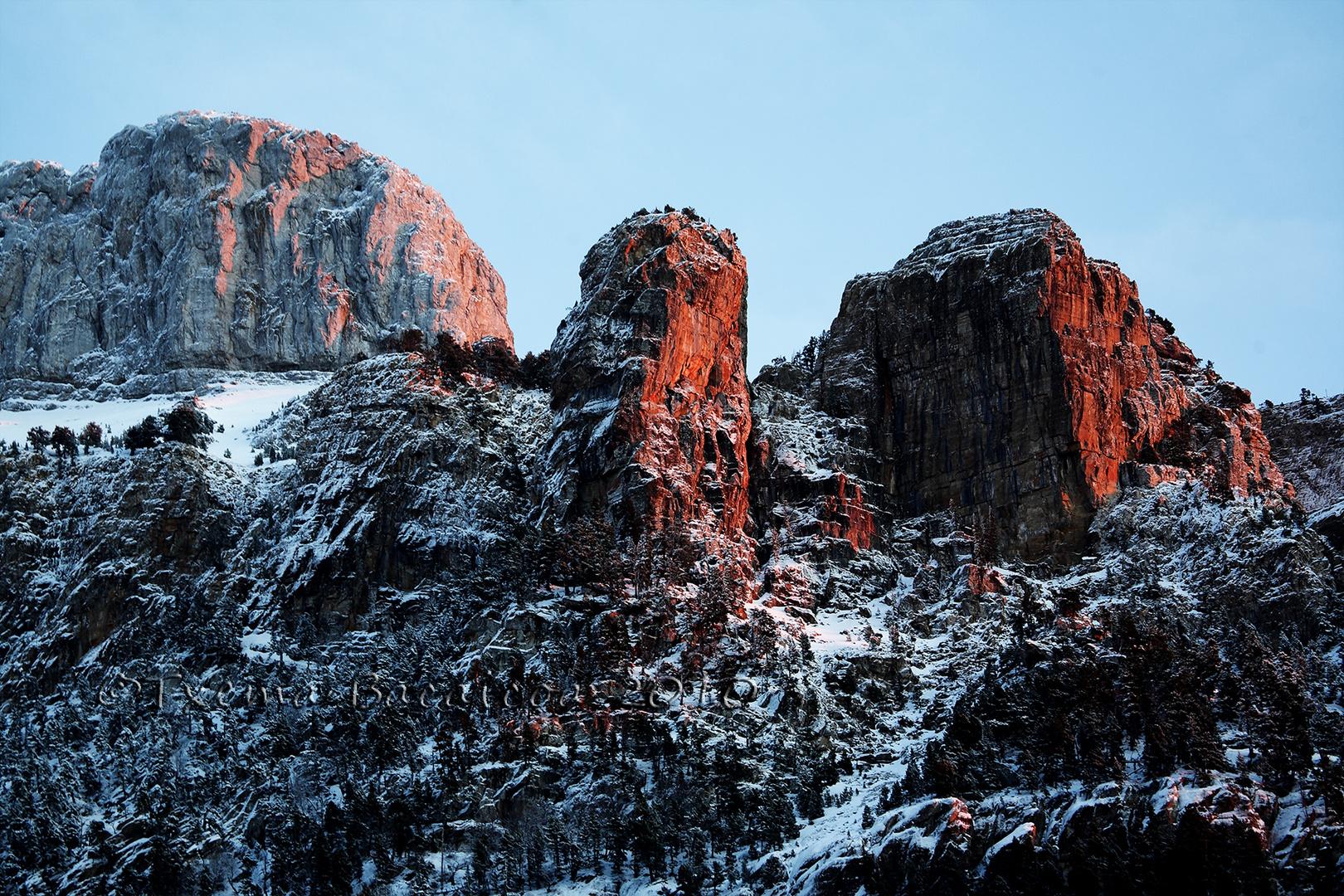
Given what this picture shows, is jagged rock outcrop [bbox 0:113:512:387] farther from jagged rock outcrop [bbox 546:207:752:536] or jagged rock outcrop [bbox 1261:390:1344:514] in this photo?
jagged rock outcrop [bbox 1261:390:1344:514]

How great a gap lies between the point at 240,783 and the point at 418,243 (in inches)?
3607

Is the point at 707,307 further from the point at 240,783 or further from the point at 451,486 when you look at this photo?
the point at 240,783

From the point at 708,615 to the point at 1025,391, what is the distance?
31.6 meters

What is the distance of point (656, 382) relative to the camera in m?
117

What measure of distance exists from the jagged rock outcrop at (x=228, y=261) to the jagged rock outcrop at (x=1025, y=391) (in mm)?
58811

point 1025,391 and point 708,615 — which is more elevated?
point 1025,391

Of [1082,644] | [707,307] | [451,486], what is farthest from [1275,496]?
[451,486]

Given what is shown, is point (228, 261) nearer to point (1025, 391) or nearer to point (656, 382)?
point (656, 382)

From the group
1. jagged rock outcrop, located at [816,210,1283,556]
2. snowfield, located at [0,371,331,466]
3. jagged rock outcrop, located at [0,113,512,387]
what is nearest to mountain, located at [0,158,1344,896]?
jagged rock outcrop, located at [816,210,1283,556]

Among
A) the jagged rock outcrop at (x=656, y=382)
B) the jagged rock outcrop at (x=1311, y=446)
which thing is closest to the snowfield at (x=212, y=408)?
the jagged rock outcrop at (x=656, y=382)

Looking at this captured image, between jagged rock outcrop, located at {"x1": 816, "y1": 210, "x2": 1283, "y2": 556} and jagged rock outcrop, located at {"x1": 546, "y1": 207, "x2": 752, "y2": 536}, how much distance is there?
1089 cm

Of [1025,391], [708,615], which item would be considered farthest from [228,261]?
[1025,391]

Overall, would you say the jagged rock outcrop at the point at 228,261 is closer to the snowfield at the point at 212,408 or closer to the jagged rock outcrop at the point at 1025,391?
the snowfield at the point at 212,408

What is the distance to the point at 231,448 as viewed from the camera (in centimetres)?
13588
